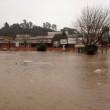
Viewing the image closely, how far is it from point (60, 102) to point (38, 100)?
2.86 ft

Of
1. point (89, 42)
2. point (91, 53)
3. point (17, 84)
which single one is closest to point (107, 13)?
point (89, 42)

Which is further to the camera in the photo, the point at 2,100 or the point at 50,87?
the point at 50,87

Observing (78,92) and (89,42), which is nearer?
(78,92)

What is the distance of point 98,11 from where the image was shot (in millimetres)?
65875

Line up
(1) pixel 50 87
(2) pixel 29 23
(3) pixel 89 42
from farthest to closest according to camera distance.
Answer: (2) pixel 29 23, (3) pixel 89 42, (1) pixel 50 87

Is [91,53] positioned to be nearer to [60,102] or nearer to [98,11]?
[98,11]

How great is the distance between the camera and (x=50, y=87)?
1534 cm

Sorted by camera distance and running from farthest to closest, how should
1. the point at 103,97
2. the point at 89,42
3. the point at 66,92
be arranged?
the point at 89,42, the point at 66,92, the point at 103,97

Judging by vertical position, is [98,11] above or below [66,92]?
above

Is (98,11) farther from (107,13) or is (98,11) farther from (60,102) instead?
(60,102)

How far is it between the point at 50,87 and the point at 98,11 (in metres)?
52.3

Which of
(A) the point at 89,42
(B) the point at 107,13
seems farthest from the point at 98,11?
(A) the point at 89,42

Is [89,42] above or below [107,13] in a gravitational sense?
below

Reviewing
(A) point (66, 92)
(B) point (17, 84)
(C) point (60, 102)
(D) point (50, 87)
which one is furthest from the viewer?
(B) point (17, 84)
